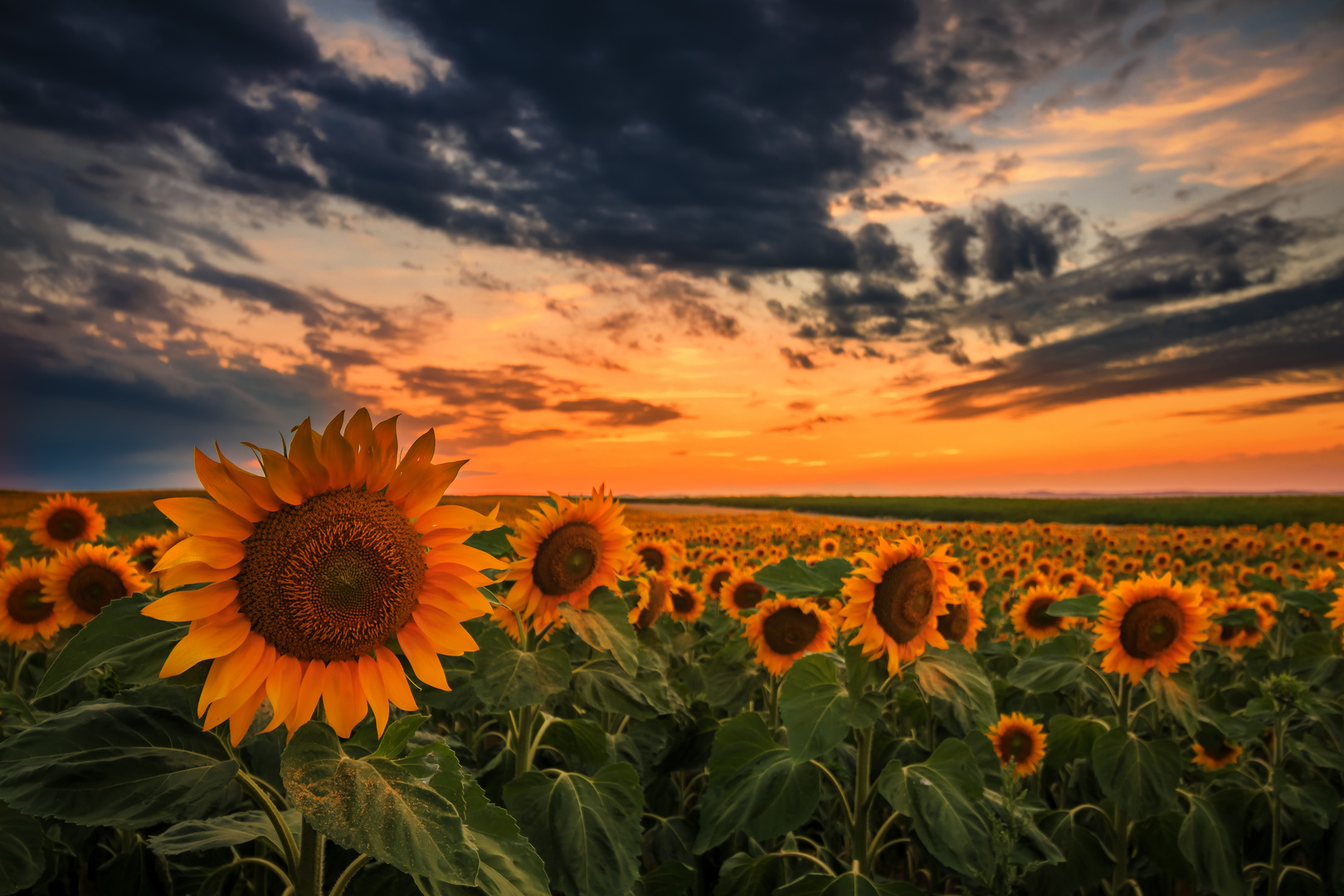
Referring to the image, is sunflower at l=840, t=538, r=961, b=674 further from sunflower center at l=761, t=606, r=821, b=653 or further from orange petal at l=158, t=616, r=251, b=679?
orange petal at l=158, t=616, r=251, b=679

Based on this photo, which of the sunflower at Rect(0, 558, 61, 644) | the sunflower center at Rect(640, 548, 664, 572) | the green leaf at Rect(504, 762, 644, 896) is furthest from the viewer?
the sunflower center at Rect(640, 548, 664, 572)

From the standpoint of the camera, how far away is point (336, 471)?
6.26 ft

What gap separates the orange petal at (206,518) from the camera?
1726 mm

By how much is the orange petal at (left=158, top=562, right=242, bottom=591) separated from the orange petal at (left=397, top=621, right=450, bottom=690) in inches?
17.1

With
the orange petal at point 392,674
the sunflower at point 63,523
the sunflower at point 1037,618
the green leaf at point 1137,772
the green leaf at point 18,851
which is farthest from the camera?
the sunflower at point 63,523

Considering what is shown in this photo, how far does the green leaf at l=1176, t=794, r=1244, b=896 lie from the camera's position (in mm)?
4500

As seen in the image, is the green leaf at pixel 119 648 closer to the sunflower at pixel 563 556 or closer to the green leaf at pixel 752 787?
the sunflower at pixel 563 556

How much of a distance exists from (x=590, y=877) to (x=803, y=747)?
1.06 metres

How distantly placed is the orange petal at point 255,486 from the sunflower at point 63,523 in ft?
28.4

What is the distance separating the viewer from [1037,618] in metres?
8.26

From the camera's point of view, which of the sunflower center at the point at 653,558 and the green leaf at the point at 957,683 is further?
the sunflower center at the point at 653,558

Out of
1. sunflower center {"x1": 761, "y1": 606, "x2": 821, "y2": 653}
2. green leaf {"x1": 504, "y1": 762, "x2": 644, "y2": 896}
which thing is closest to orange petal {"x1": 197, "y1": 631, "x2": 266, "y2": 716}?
green leaf {"x1": 504, "y1": 762, "x2": 644, "y2": 896}

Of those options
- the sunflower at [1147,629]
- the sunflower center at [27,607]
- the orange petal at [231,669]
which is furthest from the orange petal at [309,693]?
the sunflower center at [27,607]

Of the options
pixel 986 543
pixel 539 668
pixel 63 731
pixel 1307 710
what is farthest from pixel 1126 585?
pixel 986 543
